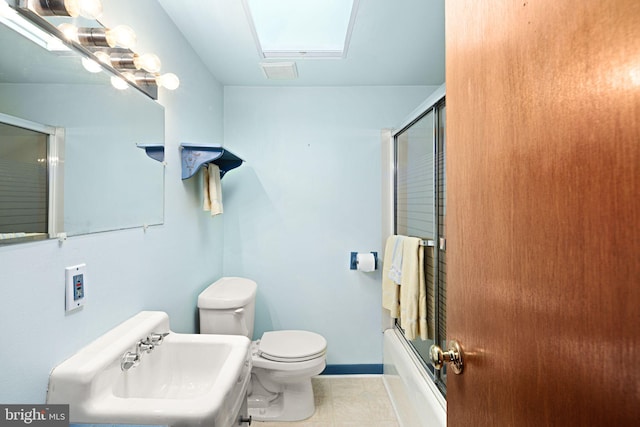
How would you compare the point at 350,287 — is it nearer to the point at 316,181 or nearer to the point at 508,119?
the point at 316,181

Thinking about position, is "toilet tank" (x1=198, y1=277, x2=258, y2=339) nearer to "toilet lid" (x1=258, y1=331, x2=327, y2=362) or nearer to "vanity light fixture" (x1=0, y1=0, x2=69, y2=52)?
"toilet lid" (x1=258, y1=331, x2=327, y2=362)

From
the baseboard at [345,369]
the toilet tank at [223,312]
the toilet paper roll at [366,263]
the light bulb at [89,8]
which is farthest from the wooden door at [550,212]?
the baseboard at [345,369]

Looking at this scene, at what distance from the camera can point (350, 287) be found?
2469mm

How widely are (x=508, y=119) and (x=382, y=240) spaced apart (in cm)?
197

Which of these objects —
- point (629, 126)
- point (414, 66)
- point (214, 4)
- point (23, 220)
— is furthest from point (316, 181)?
point (629, 126)

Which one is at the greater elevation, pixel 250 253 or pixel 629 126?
pixel 629 126

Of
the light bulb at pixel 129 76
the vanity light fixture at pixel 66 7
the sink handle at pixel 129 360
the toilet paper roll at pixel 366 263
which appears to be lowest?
the sink handle at pixel 129 360

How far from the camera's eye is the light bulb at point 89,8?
0.89 m

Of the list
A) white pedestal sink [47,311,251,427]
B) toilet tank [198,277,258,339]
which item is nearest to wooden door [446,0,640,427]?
white pedestal sink [47,311,251,427]

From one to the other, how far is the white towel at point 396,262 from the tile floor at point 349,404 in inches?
32.9

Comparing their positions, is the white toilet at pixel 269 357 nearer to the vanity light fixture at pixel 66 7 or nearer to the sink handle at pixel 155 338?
the sink handle at pixel 155 338

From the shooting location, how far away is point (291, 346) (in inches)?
78.5

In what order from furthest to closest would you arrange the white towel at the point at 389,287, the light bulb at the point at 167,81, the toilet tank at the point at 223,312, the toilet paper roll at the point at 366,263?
the toilet paper roll at the point at 366,263, the white towel at the point at 389,287, the toilet tank at the point at 223,312, the light bulb at the point at 167,81

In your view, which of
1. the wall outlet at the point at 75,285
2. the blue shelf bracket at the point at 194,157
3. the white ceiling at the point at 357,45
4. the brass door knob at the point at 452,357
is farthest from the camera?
the blue shelf bracket at the point at 194,157
